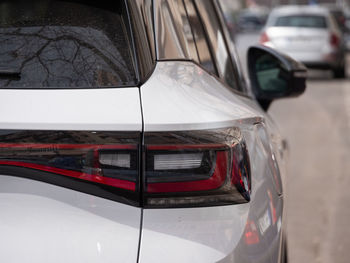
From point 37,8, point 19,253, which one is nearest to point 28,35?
point 37,8

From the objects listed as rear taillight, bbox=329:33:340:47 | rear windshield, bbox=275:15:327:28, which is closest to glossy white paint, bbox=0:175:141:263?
rear windshield, bbox=275:15:327:28

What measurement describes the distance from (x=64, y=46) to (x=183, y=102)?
345mm

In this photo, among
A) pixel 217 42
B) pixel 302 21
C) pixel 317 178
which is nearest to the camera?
pixel 217 42

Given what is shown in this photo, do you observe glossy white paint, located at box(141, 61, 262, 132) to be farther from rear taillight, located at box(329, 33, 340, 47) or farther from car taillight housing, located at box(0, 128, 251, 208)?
rear taillight, located at box(329, 33, 340, 47)

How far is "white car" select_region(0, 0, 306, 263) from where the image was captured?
1835 millimetres

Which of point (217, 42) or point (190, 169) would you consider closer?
point (190, 169)

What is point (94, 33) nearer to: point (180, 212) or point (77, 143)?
point (77, 143)

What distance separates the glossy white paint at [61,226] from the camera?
1.81 m

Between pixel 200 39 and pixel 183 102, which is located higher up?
pixel 200 39

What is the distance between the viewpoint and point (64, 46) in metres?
2.01

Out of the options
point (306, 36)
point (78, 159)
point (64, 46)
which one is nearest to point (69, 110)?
point (78, 159)

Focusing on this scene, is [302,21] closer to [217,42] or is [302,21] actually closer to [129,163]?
[217,42]

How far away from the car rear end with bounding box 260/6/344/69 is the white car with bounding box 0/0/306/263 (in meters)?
16.8

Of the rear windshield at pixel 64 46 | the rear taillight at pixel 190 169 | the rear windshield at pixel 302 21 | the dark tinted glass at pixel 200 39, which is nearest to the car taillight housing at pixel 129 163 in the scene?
the rear taillight at pixel 190 169
